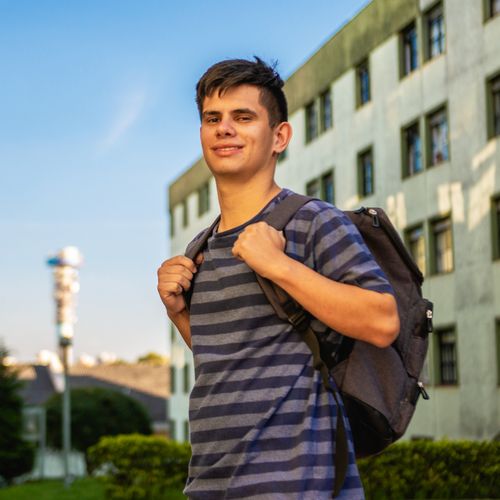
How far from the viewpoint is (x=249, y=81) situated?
3355 millimetres

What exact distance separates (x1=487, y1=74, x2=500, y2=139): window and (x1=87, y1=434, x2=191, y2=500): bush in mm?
11888

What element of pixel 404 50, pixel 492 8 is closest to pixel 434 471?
pixel 492 8

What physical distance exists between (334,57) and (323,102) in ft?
6.18

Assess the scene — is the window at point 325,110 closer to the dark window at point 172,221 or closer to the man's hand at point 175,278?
the dark window at point 172,221

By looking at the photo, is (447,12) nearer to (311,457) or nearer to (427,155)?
(427,155)

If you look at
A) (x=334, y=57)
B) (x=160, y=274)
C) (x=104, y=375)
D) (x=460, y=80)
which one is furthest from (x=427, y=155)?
(x=104, y=375)

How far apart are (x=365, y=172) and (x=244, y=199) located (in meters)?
37.1

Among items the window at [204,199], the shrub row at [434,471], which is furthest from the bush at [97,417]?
the shrub row at [434,471]

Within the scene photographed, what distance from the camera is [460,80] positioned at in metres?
32.4

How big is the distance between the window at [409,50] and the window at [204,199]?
24.1 meters

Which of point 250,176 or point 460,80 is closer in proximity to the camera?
point 250,176

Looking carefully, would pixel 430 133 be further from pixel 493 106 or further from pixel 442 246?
pixel 493 106

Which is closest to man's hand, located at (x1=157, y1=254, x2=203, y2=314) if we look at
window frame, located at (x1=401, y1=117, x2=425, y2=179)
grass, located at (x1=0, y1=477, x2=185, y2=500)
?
grass, located at (x1=0, y1=477, x2=185, y2=500)

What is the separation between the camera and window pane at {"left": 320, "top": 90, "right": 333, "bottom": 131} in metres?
43.7
